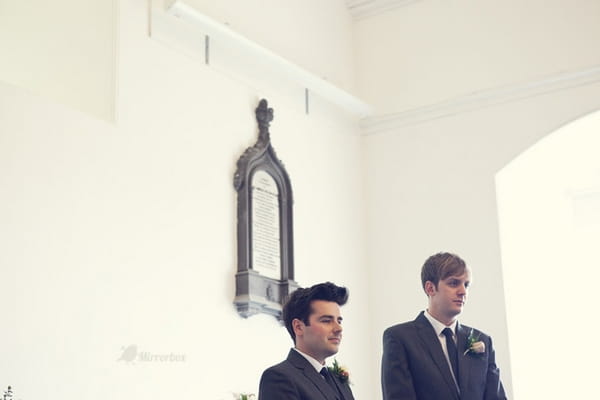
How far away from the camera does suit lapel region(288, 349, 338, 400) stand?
14.5ft

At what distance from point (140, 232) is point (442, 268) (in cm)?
277

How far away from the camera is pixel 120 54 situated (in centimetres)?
712

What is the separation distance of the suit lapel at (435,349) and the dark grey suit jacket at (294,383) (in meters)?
0.63

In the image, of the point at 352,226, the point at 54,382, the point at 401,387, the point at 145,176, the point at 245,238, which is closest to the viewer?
the point at 401,387

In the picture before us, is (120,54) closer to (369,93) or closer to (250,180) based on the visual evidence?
(250,180)

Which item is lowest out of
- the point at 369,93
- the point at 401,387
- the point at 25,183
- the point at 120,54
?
the point at 401,387

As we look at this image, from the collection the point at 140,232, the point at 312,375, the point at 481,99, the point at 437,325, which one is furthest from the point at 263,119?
the point at 312,375

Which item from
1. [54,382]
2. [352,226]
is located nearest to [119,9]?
[54,382]

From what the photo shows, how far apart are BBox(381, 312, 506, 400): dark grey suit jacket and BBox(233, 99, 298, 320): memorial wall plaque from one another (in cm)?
289

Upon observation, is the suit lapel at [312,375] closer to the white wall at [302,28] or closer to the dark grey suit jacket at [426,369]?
the dark grey suit jacket at [426,369]

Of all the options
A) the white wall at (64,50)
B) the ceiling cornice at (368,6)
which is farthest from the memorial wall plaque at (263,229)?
the ceiling cornice at (368,6)

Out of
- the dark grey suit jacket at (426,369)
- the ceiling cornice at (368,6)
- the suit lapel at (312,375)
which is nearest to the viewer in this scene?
the suit lapel at (312,375)

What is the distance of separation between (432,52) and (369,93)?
812 mm

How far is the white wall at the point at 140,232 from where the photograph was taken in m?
5.99
